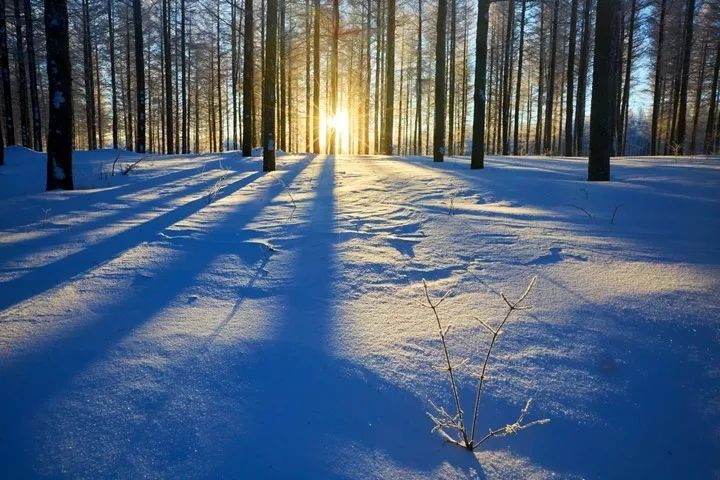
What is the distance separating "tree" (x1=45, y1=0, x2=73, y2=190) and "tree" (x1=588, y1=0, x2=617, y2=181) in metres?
7.75

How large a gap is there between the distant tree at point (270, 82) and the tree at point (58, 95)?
130 inches

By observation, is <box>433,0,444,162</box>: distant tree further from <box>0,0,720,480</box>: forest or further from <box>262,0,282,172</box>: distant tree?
<box>0,0,720,480</box>: forest

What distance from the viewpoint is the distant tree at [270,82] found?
7.80m

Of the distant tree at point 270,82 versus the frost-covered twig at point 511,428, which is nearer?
the frost-covered twig at point 511,428

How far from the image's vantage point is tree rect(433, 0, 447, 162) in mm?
9070

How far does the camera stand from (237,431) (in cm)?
134

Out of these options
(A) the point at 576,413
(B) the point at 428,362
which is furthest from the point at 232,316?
(A) the point at 576,413

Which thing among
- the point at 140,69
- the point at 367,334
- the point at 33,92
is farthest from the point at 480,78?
the point at 33,92

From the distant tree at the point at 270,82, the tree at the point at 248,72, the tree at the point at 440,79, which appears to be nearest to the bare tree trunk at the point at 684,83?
the tree at the point at 440,79

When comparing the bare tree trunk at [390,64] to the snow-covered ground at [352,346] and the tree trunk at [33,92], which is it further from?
the tree trunk at [33,92]

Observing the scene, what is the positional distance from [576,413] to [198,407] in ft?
4.62

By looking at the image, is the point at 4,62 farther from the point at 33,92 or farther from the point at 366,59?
the point at 366,59

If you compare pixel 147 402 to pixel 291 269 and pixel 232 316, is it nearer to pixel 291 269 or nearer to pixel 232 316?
pixel 232 316

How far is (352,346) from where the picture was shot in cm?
181
